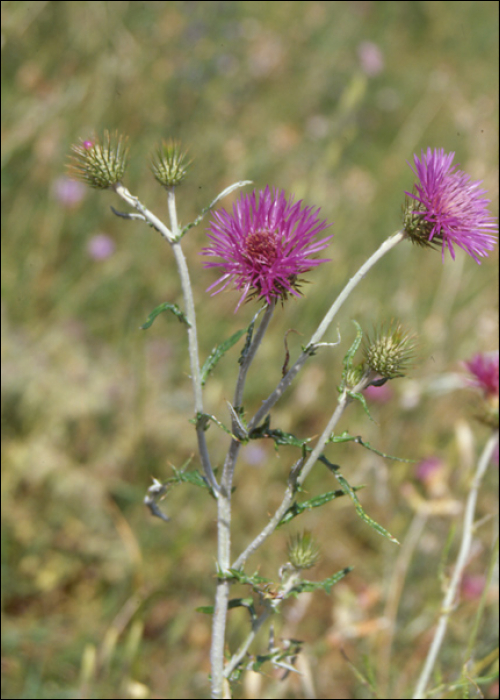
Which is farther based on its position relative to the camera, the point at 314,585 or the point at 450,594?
the point at 450,594

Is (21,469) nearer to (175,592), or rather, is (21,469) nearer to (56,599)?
(56,599)

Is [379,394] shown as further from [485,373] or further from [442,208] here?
[442,208]

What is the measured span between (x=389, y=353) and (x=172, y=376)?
2.67m

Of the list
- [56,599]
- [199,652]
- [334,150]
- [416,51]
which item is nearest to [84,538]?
[56,599]

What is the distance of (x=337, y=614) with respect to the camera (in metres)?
2.80

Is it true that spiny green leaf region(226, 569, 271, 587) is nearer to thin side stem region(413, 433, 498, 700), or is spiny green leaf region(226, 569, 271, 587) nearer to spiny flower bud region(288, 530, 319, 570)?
spiny flower bud region(288, 530, 319, 570)

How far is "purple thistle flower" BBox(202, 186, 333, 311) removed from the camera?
126 centimetres

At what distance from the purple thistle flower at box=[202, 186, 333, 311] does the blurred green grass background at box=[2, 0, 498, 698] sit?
0.09m

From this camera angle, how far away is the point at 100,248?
3.64 metres

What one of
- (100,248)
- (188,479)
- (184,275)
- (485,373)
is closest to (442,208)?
(184,275)

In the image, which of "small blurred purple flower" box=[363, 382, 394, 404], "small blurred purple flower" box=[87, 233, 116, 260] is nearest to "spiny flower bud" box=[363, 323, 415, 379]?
"small blurred purple flower" box=[363, 382, 394, 404]

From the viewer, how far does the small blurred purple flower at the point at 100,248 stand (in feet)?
11.9

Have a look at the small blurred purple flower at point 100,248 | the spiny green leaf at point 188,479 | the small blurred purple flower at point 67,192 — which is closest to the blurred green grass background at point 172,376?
the small blurred purple flower at point 67,192

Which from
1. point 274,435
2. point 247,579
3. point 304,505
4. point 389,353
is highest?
point 389,353
